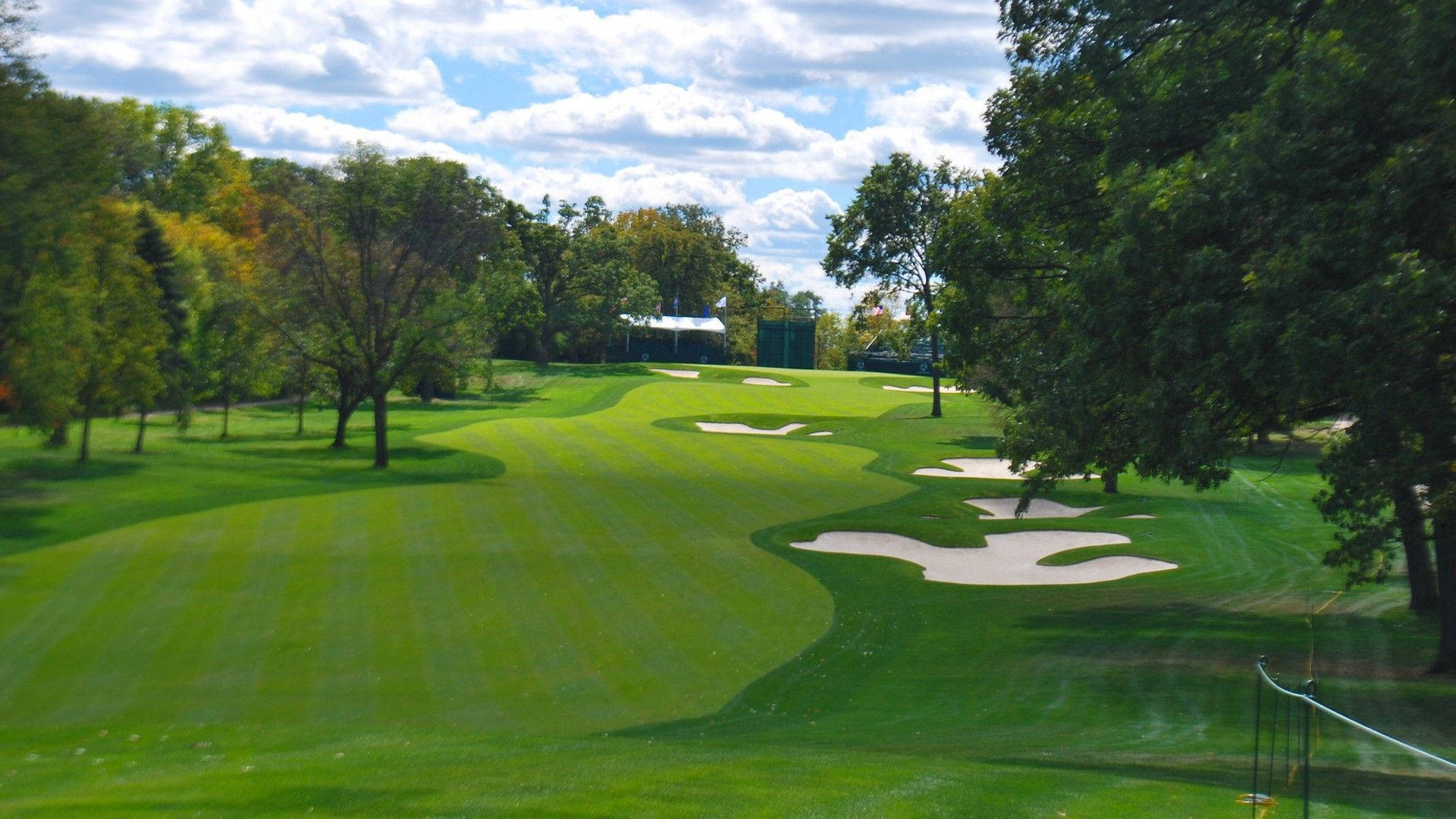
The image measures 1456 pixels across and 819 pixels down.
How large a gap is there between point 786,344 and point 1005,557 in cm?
9126

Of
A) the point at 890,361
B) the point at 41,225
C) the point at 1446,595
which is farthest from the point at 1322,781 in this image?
the point at 890,361

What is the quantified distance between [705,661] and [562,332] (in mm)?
85889

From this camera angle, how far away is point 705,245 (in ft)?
443

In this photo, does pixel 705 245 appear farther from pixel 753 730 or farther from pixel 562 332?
pixel 753 730

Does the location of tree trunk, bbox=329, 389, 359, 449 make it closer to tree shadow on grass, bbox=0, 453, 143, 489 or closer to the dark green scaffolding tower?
tree shadow on grass, bbox=0, 453, 143, 489

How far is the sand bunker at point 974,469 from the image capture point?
4378 cm

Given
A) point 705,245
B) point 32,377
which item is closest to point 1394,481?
point 32,377

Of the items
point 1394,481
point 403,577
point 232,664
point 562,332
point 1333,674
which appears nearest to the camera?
point 1394,481

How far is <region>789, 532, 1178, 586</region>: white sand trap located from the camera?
87.9 feet

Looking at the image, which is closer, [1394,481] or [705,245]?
[1394,481]

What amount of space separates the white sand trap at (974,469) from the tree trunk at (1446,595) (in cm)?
2643

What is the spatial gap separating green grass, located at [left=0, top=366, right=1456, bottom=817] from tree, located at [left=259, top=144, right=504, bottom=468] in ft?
21.0

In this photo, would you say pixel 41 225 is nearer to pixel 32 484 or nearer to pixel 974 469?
pixel 32 484

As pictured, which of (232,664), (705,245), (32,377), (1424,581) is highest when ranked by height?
(705,245)
